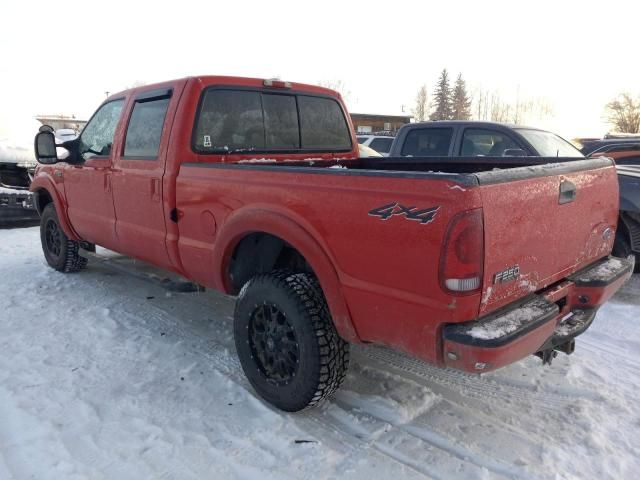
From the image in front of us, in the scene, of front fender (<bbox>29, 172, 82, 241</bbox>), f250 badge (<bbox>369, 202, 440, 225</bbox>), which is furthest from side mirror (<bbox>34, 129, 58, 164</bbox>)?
f250 badge (<bbox>369, 202, 440, 225</bbox>)

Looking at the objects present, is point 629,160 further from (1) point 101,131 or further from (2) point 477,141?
(1) point 101,131

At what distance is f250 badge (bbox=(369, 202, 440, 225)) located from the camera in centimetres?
224

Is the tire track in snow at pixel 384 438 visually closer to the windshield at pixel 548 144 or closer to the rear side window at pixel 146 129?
the rear side window at pixel 146 129

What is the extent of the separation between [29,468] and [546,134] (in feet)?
22.4

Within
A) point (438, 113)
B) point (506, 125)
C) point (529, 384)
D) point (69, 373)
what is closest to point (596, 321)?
point (529, 384)

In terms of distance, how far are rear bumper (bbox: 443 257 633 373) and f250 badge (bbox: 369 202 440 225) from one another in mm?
505

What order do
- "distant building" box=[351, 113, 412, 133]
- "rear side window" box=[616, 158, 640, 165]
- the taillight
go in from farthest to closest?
"distant building" box=[351, 113, 412, 133]
"rear side window" box=[616, 158, 640, 165]
the taillight

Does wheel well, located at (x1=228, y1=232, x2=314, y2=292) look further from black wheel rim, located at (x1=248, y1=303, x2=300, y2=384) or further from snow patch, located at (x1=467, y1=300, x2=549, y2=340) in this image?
snow patch, located at (x1=467, y1=300, x2=549, y2=340)

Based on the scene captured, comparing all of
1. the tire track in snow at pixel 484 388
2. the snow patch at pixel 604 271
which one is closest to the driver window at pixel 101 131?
the tire track in snow at pixel 484 388

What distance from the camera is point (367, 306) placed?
2582 mm

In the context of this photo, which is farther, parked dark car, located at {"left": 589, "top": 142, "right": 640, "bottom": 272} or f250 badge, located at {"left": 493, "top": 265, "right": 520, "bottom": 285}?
parked dark car, located at {"left": 589, "top": 142, "right": 640, "bottom": 272}

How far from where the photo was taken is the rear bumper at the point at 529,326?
226 centimetres

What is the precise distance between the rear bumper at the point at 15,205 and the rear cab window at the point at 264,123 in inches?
264

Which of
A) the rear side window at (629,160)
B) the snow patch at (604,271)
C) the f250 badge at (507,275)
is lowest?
the snow patch at (604,271)
